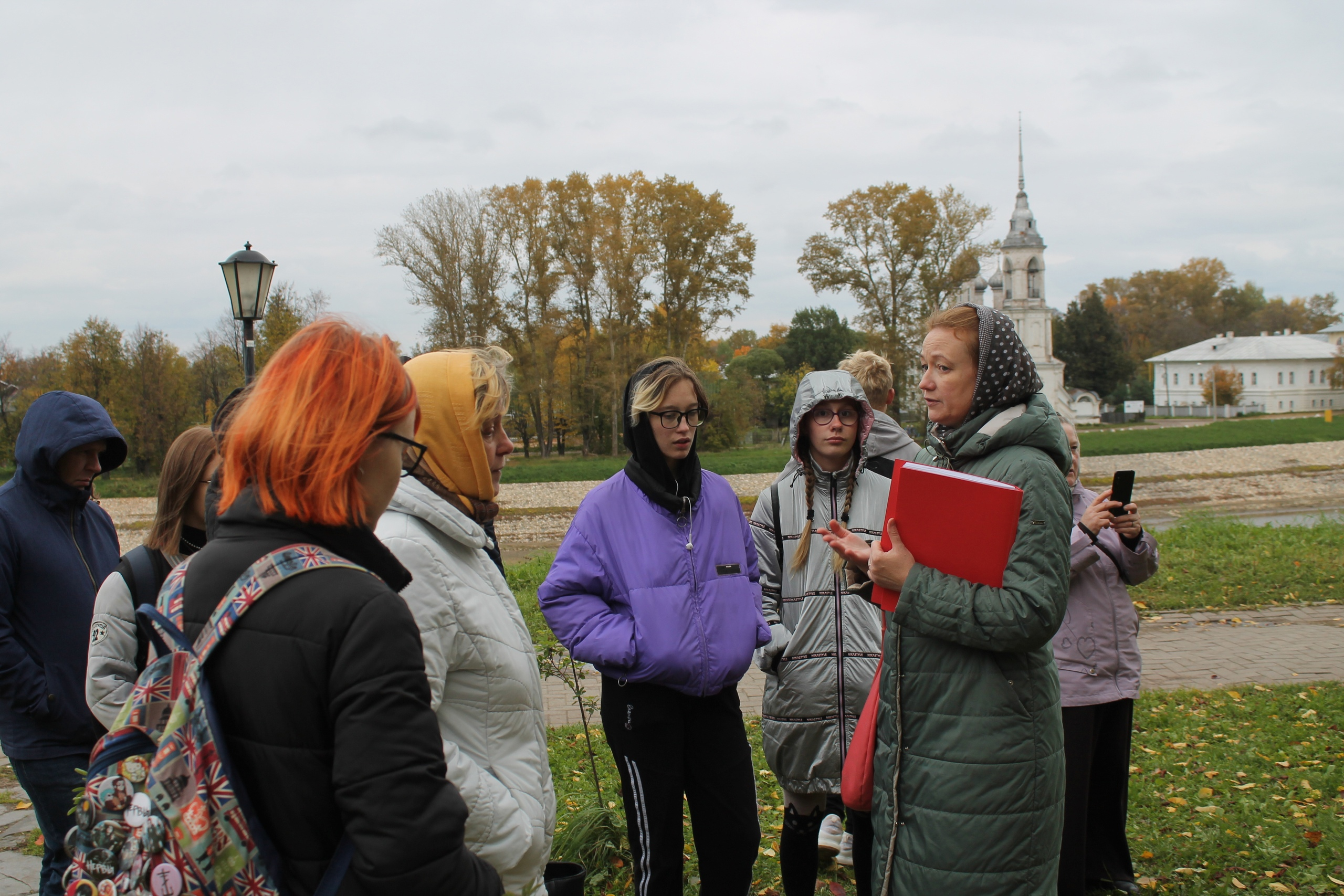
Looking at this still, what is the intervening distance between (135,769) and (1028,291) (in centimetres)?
8585

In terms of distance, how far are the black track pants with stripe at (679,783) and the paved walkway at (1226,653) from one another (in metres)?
3.07

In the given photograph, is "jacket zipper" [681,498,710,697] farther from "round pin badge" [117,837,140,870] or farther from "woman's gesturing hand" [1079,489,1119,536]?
"round pin badge" [117,837,140,870]

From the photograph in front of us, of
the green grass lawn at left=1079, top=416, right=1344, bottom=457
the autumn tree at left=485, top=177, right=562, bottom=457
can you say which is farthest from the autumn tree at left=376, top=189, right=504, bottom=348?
the green grass lawn at left=1079, top=416, right=1344, bottom=457

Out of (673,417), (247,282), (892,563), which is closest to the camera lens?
(892,563)

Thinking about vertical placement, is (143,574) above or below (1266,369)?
below

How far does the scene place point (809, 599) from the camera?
3621 mm

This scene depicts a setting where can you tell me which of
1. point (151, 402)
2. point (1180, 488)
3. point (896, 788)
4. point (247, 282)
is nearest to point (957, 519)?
point (896, 788)

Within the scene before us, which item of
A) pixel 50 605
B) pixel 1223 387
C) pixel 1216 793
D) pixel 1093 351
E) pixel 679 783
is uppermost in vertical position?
pixel 1093 351

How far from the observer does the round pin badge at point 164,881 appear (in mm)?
1293

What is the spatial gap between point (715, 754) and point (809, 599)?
2.48 ft

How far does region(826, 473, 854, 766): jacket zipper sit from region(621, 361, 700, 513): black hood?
0.69 meters

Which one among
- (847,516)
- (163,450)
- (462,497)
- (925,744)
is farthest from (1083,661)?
(163,450)

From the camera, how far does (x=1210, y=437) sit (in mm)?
46719

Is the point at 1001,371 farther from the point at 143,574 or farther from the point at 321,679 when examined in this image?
the point at 143,574
